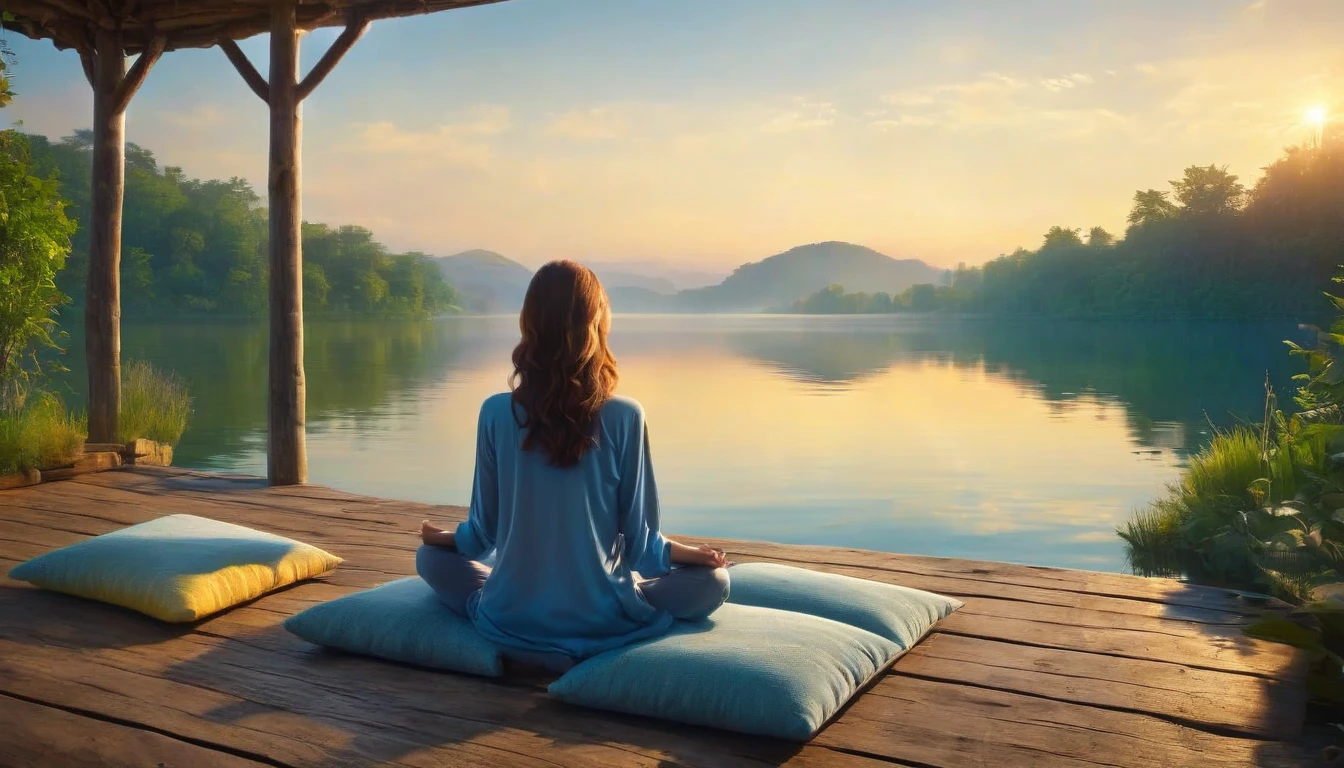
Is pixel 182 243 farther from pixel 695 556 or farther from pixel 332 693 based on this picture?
pixel 695 556

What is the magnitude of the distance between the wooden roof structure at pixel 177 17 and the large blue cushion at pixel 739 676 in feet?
13.9

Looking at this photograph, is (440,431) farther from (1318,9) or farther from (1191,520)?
(1318,9)

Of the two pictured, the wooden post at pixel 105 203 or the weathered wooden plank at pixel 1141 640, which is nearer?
the weathered wooden plank at pixel 1141 640

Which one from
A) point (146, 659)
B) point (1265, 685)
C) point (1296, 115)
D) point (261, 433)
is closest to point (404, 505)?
point (146, 659)

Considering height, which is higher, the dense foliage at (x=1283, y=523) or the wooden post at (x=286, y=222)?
the wooden post at (x=286, y=222)

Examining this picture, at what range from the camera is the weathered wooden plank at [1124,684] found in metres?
2.44

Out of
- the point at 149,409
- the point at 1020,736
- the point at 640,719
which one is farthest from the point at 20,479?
the point at 1020,736

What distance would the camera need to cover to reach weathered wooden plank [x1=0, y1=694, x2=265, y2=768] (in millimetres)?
2188

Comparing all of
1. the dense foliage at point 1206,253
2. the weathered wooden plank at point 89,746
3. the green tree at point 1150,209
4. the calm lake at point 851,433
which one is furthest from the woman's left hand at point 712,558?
the green tree at point 1150,209

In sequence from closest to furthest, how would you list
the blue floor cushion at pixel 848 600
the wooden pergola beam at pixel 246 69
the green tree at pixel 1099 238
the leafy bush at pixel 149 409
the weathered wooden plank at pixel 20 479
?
the blue floor cushion at pixel 848 600 → the weathered wooden plank at pixel 20 479 → the wooden pergola beam at pixel 246 69 → the leafy bush at pixel 149 409 → the green tree at pixel 1099 238

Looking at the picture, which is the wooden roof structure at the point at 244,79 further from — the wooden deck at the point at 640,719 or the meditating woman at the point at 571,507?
the meditating woman at the point at 571,507

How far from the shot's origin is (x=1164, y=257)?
3866cm

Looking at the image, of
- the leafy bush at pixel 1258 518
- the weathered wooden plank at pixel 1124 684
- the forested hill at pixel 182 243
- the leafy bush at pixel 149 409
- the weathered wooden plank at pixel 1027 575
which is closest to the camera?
the weathered wooden plank at pixel 1124 684

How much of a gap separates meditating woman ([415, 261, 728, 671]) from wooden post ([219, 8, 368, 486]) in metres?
3.56
